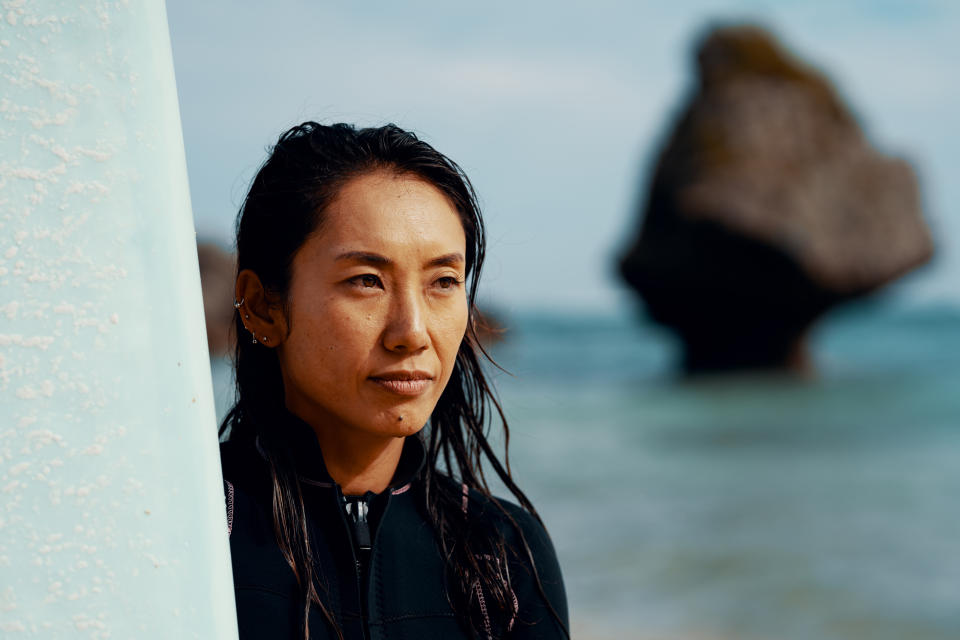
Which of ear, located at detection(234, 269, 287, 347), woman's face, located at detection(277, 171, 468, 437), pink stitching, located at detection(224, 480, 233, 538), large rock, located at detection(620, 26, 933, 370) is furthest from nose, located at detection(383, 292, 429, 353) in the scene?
large rock, located at detection(620, 26, 933, 370)

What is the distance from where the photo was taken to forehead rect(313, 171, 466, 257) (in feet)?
4.24

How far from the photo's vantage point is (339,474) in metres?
1.46

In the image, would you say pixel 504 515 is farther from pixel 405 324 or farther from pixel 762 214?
pixel 762 214

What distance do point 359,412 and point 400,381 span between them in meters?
0.07

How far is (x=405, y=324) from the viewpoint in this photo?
129 centimetres

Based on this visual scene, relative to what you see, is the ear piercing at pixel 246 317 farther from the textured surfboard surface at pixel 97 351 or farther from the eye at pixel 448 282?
the textured surfboard surface at pixel 97 351

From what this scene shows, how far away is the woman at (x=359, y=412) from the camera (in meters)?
1.30

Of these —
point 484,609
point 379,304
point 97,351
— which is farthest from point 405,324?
point 97,351

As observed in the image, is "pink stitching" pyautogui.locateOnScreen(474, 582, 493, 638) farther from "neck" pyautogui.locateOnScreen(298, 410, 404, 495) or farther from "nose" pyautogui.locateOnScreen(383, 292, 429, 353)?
"nose" pyautogui.locateOnScreen(383, 292, 429, 353)

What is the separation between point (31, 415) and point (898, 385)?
2408 cm

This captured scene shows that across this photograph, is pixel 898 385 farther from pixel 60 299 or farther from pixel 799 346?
pixel 60 299

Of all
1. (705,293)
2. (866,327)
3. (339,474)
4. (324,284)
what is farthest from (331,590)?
(866,327)

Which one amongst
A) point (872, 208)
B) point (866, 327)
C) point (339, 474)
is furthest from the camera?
point (866, 327)

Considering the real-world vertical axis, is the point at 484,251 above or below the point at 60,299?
above
